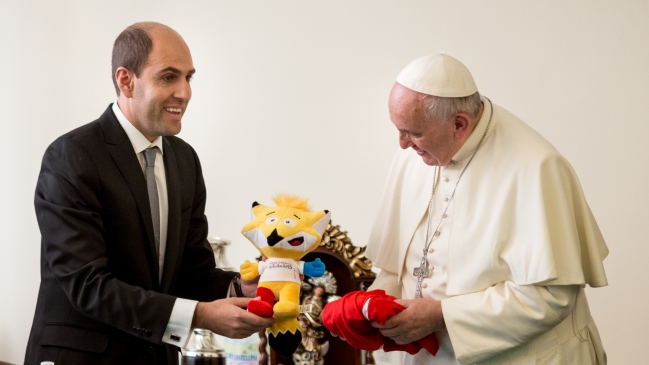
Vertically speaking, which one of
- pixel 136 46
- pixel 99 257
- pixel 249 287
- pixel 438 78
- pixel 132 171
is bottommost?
pixel 249 287

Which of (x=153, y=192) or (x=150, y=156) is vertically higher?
(x=150, y=156)

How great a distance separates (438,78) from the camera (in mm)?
2375

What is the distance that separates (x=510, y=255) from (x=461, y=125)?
1.42 feet

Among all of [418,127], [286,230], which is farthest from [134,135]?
[418,127]

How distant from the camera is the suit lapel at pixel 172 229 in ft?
8.09

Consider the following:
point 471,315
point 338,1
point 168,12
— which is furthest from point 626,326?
point 168,12

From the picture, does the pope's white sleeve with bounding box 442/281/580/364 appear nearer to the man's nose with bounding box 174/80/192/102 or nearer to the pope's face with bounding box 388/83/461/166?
the pope's face with bounding box 388/83/461/166

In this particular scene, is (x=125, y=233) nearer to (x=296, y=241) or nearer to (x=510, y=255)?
(x=296, y=241)

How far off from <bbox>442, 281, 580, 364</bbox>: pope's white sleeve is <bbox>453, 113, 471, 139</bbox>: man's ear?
1.57 feet

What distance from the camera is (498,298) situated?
89.7 inches

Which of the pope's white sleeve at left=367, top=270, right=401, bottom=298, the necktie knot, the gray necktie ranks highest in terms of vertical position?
the necktie knot

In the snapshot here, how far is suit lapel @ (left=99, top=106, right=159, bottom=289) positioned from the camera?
2387mm

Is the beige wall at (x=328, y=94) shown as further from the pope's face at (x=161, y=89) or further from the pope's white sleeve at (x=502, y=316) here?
the pope's face at (x=161, y=89)

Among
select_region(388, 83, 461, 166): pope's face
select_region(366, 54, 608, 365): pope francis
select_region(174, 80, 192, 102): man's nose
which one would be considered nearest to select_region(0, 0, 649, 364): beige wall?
select_region(366, 54, 608, 365): pope francis
